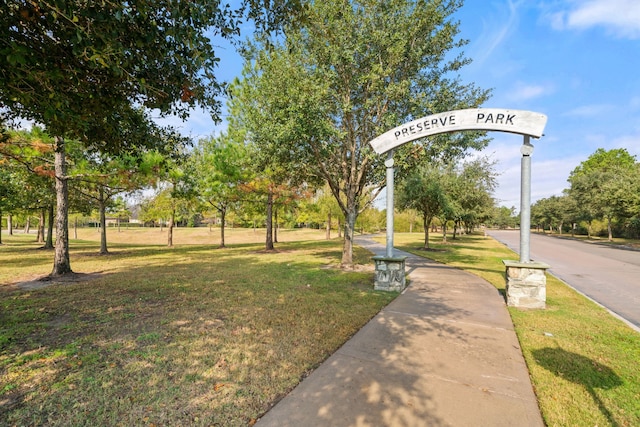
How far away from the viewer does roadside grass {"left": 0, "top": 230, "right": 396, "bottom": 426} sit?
2.80 metres

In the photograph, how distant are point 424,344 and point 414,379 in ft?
3.67

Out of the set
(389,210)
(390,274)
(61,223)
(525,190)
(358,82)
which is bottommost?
(390,274)

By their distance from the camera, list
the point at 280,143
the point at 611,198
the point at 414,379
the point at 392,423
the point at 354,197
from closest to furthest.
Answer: the point at 392,423
the point at 414,379
the point at 280,143
the point at 354,197
the point at 611,198

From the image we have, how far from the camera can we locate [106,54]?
2939 millimetres

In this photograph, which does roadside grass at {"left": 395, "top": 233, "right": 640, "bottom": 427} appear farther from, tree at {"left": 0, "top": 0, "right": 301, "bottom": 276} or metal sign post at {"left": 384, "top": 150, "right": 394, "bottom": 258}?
tree at {"left": 0, "top": 0, "right": 301, "bottom": 276}

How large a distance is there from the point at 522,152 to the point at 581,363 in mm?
4760

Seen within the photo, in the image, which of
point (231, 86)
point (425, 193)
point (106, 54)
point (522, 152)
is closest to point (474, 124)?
point (522, 152)

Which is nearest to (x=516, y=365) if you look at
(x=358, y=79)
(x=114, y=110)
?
(x=114, y=110)

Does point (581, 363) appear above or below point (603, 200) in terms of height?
below

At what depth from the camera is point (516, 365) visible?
12.3 feet

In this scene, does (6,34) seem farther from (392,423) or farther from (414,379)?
(414,379)

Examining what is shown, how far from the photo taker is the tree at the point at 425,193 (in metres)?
19.9

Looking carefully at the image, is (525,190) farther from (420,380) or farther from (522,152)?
(420,380)

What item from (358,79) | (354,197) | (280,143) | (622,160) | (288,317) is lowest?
(288,317)
